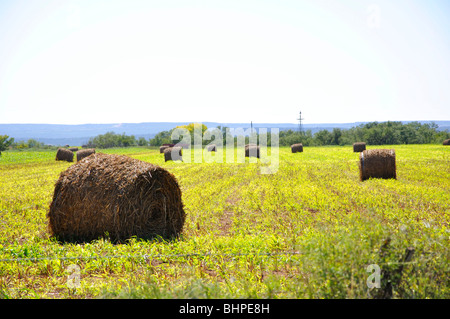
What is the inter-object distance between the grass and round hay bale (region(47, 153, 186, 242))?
404mm

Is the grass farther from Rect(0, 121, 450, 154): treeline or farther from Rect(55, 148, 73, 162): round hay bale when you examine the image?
Rect(0, 121, 450, 154): treeline

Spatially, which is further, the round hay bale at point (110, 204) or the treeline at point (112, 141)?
the treeline at point (112, 141)

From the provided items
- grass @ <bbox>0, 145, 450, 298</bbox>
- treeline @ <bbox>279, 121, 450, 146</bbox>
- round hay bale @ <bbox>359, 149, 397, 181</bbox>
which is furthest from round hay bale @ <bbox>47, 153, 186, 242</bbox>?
treeline @ <bbox>279, 121, 450, 146</bbox>

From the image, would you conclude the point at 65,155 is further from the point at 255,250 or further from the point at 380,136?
the point at 380,136

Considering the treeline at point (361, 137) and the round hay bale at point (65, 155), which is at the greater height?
the treeline at point (361, 137)

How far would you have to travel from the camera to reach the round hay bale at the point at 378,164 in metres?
15.6

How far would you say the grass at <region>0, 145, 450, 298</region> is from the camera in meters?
3.58

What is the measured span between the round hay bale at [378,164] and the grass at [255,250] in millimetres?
2658

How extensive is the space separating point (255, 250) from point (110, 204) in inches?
129

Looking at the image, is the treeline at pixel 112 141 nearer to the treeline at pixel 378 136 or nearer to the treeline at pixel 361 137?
the treeline at pixel 361 137

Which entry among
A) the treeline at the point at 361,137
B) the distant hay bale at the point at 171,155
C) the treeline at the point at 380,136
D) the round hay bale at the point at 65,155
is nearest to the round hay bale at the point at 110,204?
the distant hay bale at the point at 171,155
